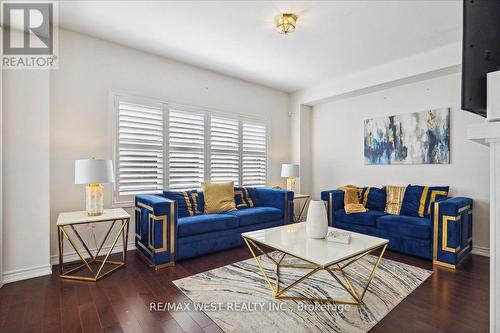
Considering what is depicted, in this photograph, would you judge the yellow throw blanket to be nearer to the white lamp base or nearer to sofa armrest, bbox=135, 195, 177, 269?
sofa armrest, bbox=135, 195, 177, 269

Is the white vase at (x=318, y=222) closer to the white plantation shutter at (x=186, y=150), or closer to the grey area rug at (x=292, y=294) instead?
the grey area rug at (x=292, y=294)

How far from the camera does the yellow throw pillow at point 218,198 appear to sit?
12.4ft

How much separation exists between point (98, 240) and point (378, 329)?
3.17 meters

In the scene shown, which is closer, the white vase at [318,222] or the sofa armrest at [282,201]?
the white vase at [318,222]

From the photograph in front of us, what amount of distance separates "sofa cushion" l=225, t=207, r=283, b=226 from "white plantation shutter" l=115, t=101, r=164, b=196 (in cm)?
122

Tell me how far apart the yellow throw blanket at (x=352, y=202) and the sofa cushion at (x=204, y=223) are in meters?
1.73

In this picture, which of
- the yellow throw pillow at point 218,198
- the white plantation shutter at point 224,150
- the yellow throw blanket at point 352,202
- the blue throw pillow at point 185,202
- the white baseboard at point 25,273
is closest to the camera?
the white baseboard at point 25,273

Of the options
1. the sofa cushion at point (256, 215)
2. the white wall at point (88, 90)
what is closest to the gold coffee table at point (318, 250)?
the sofa cushion at point (256, 215)

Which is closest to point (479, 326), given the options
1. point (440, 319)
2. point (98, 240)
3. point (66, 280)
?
point (440, 319)

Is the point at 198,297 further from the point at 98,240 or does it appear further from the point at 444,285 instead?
the point at 444,285

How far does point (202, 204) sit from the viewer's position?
3832 mm

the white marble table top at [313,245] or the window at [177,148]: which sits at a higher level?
the window at [177,148]

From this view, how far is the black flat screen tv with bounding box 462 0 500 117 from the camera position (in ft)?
2.95

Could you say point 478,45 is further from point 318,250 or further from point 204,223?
point 204,223
